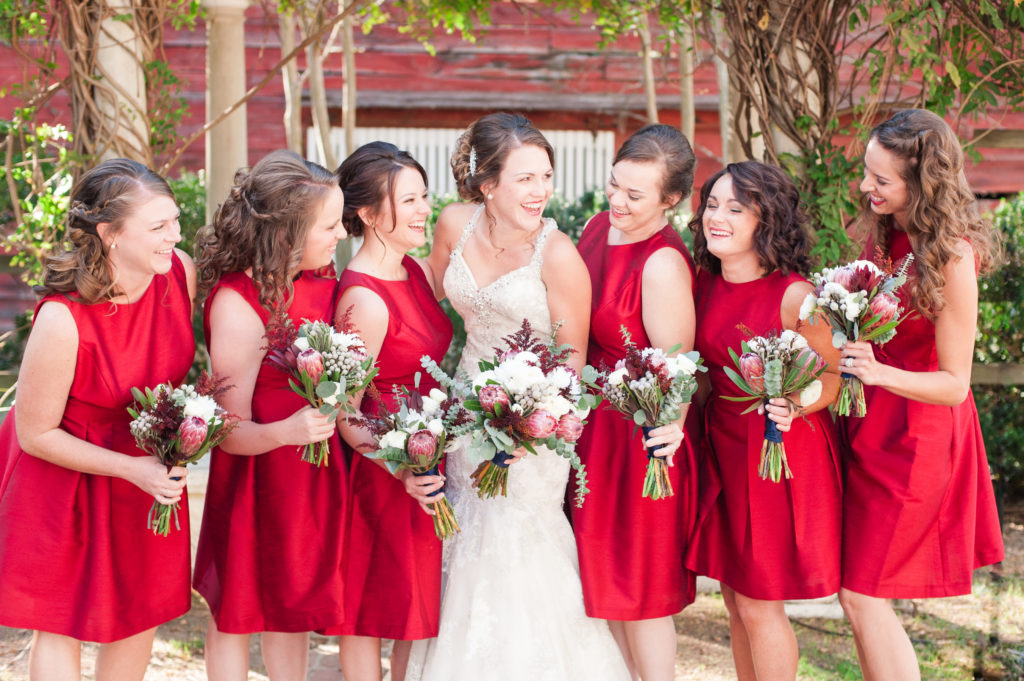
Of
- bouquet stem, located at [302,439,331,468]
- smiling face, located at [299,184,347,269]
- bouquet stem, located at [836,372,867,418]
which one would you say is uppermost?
smiling face, located at [299,184,347,269]

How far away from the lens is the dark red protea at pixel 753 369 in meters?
3.19

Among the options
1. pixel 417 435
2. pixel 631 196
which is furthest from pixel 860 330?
pixel 417 435

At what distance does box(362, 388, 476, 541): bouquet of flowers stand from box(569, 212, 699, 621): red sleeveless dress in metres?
0.61

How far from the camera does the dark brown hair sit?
348 cm

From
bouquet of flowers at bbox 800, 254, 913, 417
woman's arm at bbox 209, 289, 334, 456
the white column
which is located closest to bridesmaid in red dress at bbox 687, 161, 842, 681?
bouquet of flowers at bbox 800, 254, 913, 417

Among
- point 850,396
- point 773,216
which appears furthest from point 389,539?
point 773,216

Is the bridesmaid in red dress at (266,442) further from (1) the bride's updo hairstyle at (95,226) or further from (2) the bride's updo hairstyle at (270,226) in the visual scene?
(1) the bride's updo hairstyle at (95,226)

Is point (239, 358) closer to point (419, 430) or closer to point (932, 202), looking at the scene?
point (419, 430)

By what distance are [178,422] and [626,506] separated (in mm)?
1557

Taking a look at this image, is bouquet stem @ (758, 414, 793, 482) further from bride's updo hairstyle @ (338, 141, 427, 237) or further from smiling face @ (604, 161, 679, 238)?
bride's updo hairstyle @ (338, 141, 427, 237)

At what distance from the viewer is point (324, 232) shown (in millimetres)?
3434

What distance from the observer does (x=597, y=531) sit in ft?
12.0

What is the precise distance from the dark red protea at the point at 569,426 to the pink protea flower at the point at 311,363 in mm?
740

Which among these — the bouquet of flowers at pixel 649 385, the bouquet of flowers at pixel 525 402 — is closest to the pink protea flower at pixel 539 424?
the bouquet of flowers at pixel 525 402
